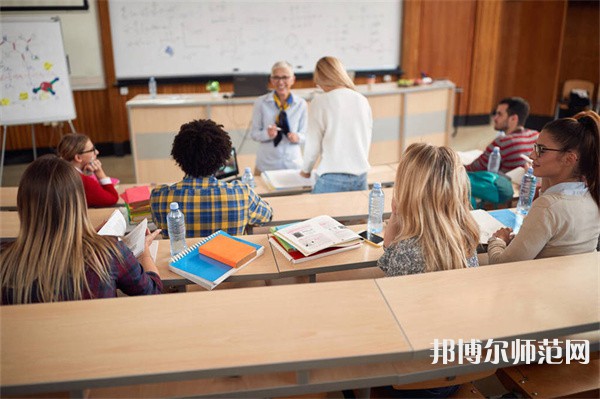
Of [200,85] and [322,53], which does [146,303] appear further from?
[322,53]

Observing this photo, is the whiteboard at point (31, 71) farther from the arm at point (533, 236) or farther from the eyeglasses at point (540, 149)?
the arm at point (533, 236)

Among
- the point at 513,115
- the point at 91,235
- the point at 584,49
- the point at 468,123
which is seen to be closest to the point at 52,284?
the point at 91,235

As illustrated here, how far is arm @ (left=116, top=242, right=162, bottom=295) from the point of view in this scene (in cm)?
185

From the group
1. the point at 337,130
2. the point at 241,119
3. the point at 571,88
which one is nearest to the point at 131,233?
the point at 337,130

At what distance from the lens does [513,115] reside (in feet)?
12.9

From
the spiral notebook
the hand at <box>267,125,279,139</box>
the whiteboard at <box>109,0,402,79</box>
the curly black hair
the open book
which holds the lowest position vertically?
the spiral notebook

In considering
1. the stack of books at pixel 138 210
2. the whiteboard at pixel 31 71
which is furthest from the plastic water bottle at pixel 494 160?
the whiteboard at pixel 31 71

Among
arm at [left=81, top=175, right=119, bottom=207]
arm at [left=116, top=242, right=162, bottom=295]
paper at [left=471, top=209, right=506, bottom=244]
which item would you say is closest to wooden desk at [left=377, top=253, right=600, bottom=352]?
paper at [left=471, top=209, right=506, bottom=244]

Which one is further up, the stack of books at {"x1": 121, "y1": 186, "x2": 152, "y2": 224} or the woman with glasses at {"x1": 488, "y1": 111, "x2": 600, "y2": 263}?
the woman with glasses at {"x1": 488, "y1": 111, "x2": 600, "y2": 263}

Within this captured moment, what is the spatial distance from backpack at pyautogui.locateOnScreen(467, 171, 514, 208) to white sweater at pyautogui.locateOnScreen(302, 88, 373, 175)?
79 cm

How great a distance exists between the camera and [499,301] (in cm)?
176

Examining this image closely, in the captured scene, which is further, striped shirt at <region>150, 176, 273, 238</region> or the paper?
the paper

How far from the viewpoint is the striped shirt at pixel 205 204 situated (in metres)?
2.49

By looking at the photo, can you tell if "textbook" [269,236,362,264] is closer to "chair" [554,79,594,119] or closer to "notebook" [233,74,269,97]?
"notebook" [233,74,269,97]
